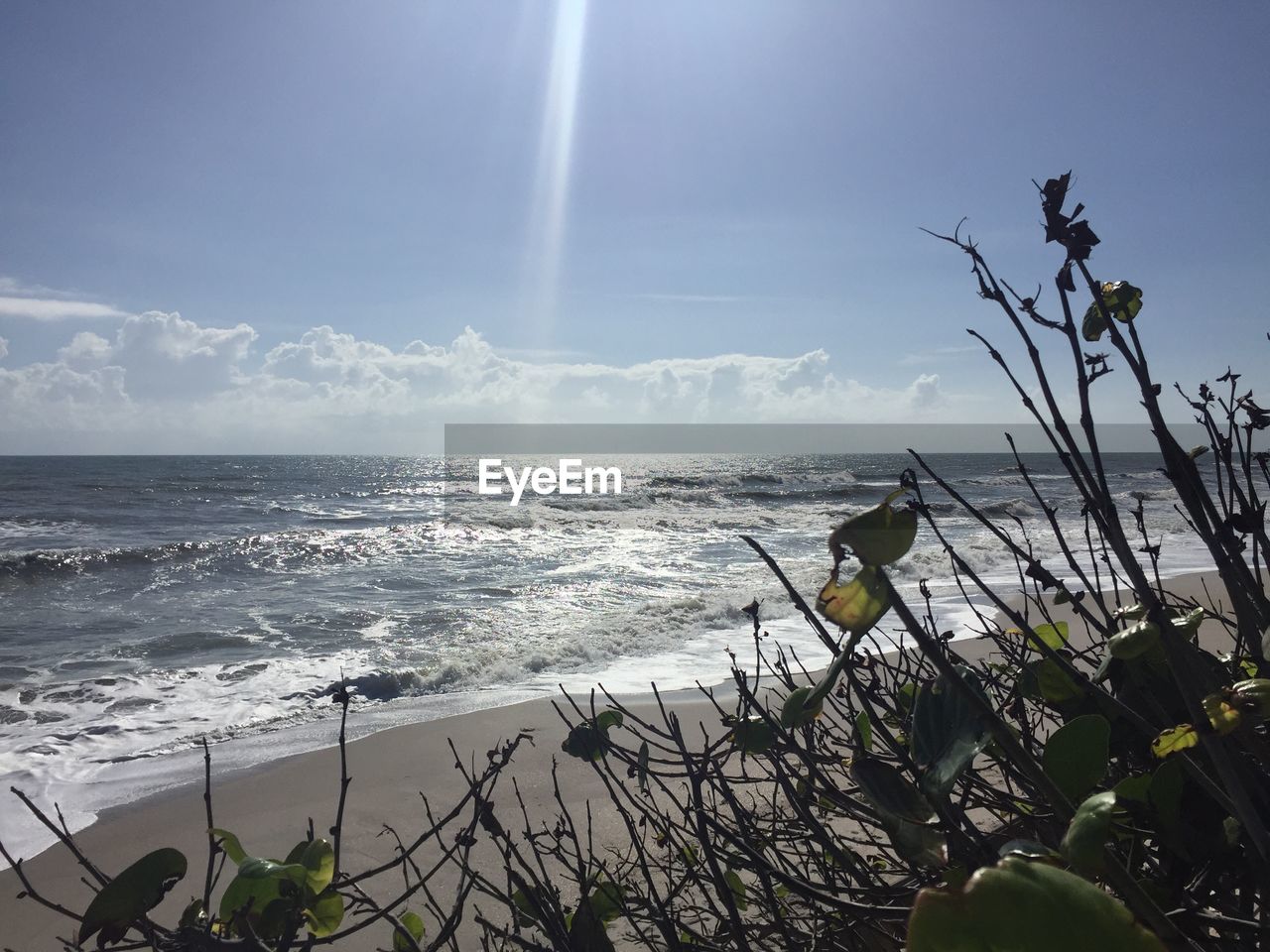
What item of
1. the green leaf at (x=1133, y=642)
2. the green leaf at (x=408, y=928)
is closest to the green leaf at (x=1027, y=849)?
the green leaf at (x=1133, y=642)

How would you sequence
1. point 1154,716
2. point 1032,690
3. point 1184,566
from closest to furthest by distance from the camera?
point 1154,716
point 1032,690
point 1184,566

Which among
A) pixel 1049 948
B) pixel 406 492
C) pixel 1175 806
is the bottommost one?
pixel 406 492

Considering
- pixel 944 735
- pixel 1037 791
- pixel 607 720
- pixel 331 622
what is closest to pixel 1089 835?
pixel 944 735

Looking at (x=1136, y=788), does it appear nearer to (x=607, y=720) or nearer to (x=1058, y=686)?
(x=1058, y=686)

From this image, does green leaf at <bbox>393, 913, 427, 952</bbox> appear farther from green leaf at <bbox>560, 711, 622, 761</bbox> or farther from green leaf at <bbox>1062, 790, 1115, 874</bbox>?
green leaf at <bbox>1062, 790, 1115, 874</bbox>

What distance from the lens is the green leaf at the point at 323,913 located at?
87 cm

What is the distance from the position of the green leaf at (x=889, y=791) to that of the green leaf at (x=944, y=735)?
24mm

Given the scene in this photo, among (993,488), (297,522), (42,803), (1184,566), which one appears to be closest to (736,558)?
(1184,566)

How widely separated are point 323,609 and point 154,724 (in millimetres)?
4563

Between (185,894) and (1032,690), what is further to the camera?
(185,894)

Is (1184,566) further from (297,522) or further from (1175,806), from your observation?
(297,522)

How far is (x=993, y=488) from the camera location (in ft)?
134

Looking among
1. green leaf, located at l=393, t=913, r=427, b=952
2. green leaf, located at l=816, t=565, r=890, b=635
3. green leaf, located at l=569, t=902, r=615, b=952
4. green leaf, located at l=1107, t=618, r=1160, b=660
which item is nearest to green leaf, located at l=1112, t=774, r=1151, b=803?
green leaf, located at l=1107, t=618, r=1160, b=660

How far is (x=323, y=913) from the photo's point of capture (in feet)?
2.90
